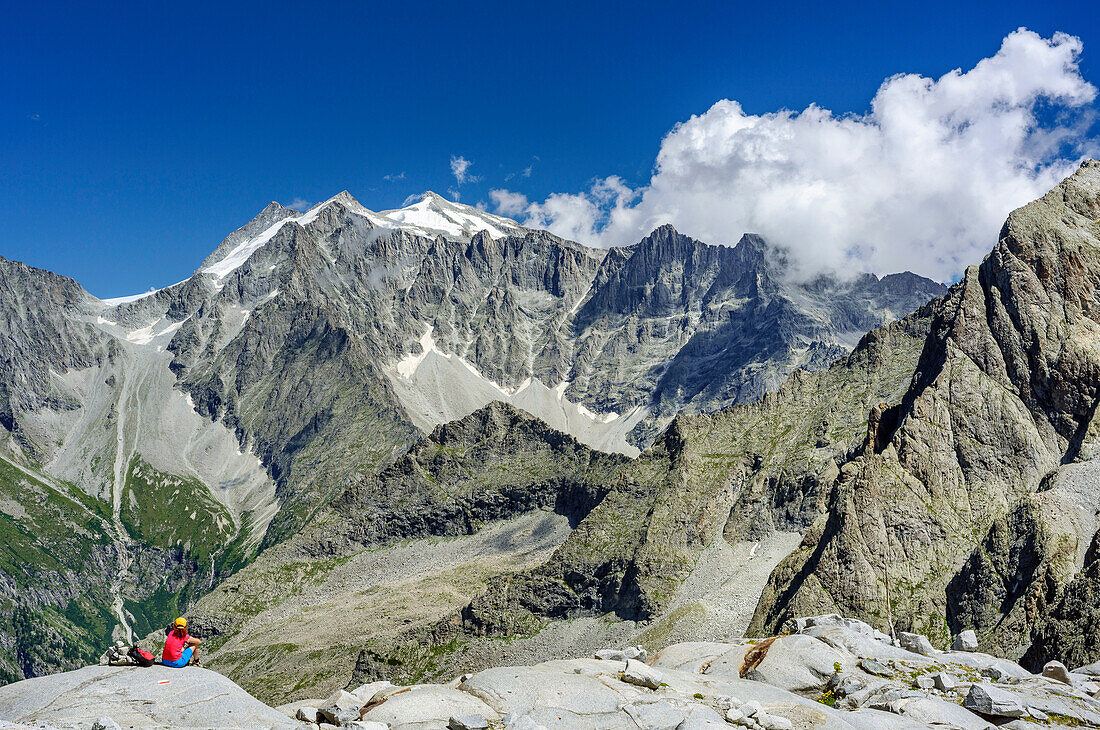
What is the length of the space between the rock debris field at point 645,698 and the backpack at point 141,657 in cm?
199

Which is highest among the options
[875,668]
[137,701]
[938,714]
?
[137,701]

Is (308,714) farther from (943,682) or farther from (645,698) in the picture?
(943,682)

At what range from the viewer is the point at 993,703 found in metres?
40.1

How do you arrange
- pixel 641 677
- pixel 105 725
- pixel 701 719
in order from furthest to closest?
1. pixel 641 677
2. pixel 701 719
3. pixel 105 725

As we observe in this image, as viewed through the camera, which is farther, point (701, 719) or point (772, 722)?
point (772, 722)

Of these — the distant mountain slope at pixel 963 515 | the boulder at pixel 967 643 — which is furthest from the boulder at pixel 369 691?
the distant mountain slope at pixel 963 515

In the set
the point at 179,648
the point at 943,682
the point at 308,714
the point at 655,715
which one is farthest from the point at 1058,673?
the point at 179,648

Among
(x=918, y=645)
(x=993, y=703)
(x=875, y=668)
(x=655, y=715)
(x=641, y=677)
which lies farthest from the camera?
(x=918, y=645)

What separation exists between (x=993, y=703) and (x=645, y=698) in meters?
18.4

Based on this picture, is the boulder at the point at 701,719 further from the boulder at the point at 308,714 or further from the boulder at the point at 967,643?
the boulder at the point at 967,643

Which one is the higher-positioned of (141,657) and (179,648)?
(179,648)

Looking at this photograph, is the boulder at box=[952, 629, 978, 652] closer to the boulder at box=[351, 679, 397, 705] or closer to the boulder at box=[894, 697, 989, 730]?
the boulder at box=[894, 697, 989, 730]

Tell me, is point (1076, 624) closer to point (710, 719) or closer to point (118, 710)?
point (710, 719)

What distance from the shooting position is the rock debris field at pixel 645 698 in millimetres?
32375
